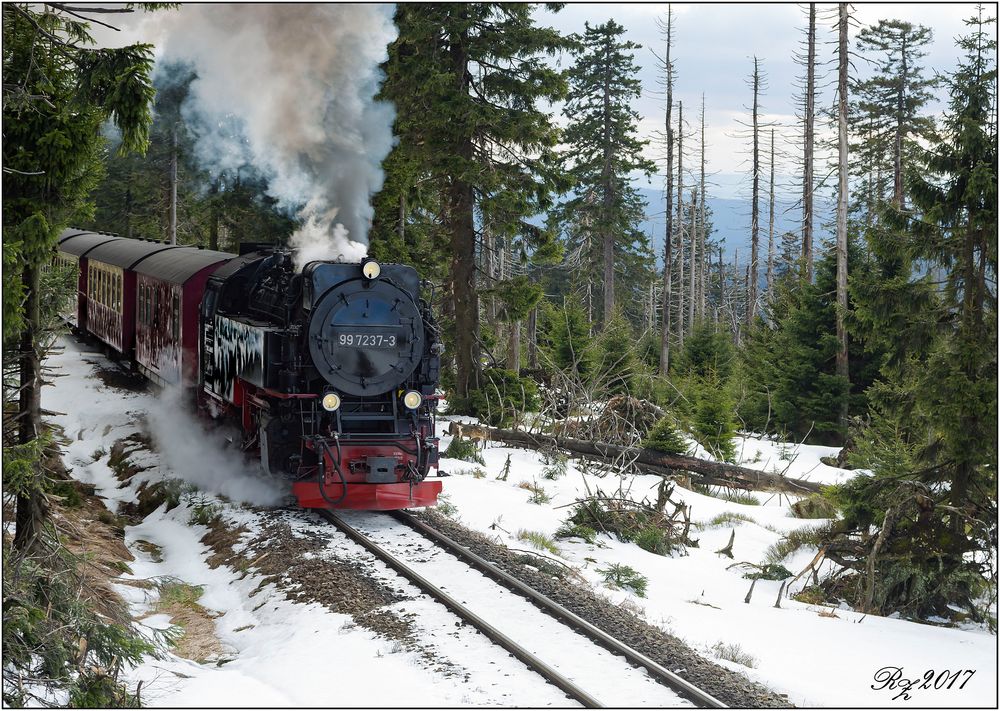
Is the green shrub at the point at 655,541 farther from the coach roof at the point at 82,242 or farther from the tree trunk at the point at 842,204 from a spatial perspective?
the coach roof at the point at 82,242

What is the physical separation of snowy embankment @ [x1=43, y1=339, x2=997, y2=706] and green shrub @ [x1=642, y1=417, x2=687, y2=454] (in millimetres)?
863

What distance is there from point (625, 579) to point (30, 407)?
6597mm

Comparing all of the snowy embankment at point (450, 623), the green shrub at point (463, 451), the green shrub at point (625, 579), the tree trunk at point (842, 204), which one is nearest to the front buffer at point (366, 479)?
the snowy embankment at point (450, 623)

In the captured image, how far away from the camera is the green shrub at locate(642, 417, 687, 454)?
55.5 feet

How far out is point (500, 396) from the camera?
2077cm

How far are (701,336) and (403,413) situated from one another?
54.0 ft

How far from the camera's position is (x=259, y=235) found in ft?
106

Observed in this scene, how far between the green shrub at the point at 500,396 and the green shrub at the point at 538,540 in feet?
28.3

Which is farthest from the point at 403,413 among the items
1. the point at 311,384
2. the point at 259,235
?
the point at 259,235

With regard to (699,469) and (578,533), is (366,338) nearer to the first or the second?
(578,533)

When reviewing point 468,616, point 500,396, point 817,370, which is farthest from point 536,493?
point 817,370

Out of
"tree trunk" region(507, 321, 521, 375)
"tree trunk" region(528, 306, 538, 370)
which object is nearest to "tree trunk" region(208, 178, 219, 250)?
"tree trunk" region(507, 321, 521, 375)

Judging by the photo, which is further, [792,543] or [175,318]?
[175,318]

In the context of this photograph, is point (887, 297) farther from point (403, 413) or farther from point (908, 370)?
point (403, 413)
